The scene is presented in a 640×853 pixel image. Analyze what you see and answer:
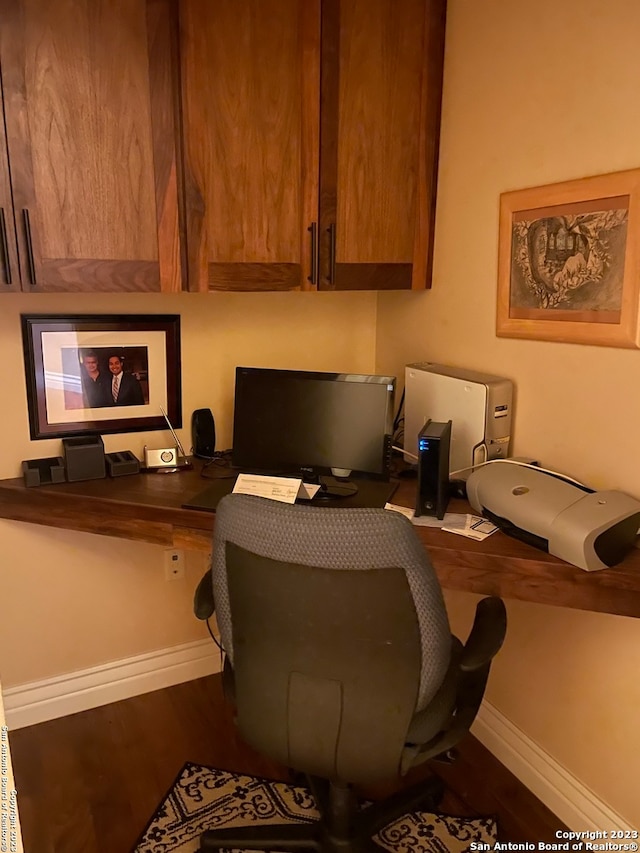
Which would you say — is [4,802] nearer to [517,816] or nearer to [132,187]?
[132,187]

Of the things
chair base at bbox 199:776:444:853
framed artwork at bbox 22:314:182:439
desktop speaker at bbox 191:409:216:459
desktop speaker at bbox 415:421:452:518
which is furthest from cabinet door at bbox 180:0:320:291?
chair base at bbox 199:776:444:853

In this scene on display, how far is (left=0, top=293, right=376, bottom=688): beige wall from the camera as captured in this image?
1972 mm

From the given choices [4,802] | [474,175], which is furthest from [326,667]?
[474,175]

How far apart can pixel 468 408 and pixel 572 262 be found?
47 cm

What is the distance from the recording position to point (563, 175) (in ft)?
5.23

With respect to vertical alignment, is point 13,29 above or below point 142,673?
above

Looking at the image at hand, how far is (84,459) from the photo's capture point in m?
1.91

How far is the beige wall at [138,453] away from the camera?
1.97 meters

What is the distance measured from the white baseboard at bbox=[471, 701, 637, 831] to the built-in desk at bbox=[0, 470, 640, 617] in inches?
28.3

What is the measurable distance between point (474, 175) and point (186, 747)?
2.00m

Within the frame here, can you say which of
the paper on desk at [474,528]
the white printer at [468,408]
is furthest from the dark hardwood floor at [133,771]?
the white printer at [468,408]

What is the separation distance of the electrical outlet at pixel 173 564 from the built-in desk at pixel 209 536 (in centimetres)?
40

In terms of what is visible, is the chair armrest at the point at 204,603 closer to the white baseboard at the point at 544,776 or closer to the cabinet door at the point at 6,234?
the cabinet door at the point at 6,234

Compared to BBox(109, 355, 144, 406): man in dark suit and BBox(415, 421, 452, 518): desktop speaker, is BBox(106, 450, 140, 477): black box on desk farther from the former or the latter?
BBox(415, 421, 452, 518): desktop speaker
